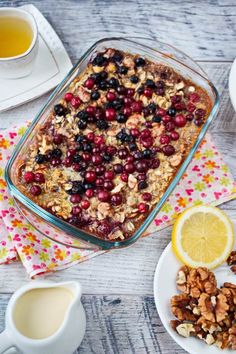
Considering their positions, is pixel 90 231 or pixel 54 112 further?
pixel 54 112

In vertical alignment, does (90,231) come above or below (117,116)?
below

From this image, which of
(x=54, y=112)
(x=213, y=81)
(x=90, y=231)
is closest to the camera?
(x=90, y=231)

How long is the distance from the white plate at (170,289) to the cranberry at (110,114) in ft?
1.20

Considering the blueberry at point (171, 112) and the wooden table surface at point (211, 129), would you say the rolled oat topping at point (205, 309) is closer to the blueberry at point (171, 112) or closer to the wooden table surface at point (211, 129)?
the wooden table surface at point (211, 129)

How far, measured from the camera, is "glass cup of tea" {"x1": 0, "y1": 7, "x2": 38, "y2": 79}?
1918 mm

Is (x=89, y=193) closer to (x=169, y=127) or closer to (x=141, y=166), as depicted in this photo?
(x=141, y=166)

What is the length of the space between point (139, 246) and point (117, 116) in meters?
0.35

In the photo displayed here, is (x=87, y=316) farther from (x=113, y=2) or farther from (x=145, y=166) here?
(x=113, y=2)

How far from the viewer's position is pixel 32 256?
1.84m

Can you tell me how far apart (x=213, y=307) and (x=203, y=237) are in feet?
0.58

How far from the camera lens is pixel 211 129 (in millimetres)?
1979

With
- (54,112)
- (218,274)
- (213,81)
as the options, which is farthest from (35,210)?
(213,81)

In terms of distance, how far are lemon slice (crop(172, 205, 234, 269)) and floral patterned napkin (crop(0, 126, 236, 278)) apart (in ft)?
0.28

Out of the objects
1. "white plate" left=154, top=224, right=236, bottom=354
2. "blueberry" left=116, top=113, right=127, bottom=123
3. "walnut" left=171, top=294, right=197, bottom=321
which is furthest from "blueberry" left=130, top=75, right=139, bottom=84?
"walnut" left=171, top=294, right=197, bottom=321
